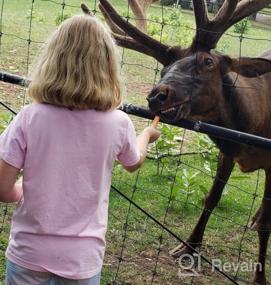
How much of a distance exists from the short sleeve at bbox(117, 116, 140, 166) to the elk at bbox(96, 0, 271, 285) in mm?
1022

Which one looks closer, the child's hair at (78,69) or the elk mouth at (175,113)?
the child's hair at (78,69)

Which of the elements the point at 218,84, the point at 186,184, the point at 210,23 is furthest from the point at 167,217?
the point at 210,23

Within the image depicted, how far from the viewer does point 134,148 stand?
242cm

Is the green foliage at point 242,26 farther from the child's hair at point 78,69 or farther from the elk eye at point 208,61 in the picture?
the child's hair at point 78,69

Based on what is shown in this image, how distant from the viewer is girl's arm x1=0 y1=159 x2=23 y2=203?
7.39 feet

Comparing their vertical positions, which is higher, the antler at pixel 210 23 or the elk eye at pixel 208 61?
the antler at pixel 210 23

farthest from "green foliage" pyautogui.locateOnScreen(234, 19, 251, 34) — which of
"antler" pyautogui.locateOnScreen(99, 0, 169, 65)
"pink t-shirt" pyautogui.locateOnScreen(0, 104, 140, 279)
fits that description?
"pink t-shirt" pyautogui.locateOnScreen(0, 104, 140, 279)

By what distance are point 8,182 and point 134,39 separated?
6.83 ft

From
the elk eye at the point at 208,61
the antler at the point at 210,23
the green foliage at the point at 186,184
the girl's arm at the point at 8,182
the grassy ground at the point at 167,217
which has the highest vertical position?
the antler at the point at 210,23

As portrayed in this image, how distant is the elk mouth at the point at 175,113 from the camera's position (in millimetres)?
3316

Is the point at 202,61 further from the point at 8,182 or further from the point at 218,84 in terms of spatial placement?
the point at 8,182

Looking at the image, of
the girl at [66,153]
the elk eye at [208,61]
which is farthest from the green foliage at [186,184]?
the girl at [66,153]

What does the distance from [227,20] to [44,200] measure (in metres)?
2.18

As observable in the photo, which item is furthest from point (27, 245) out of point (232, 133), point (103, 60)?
point (232, 133)
